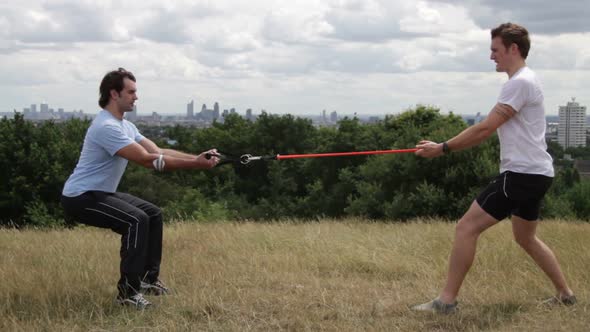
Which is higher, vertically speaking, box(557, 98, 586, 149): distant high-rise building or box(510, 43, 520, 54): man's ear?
box(510, 43, 520, 54): man's ear

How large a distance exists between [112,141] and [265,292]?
65.8 inches

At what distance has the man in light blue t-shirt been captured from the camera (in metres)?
5.60

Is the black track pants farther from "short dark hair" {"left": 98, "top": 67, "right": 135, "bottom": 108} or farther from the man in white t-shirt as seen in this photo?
the man in white t-shirt

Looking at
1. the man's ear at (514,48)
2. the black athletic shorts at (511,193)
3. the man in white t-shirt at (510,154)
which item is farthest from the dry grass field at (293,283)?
the man's ear at (514,48)

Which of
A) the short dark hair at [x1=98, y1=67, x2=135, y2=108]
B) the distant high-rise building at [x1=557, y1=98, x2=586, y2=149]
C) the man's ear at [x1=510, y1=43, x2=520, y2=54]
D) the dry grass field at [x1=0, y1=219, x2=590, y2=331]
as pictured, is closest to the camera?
the dry grass field at [x1=0, y1=219, x2=590, y2=331]

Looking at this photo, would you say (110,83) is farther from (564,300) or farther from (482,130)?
(564,300)

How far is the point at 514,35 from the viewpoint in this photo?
528cm

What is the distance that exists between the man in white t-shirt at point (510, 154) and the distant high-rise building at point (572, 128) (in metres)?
48.4

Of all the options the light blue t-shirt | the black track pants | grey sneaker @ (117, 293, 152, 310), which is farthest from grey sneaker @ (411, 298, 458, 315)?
the light blue t-shirt

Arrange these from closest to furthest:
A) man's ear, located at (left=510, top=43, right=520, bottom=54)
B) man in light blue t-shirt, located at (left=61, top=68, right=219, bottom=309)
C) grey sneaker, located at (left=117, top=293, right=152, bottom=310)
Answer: man's ear, located at (left=510, top=43, right=520, bottom=54) < grey sneaker, located at (left=117, top=293, right=152, bottom=310) < man in light blue t-shirt, located at (left=61, top=68, right=219, bottom=309)

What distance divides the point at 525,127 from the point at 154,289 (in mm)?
3071

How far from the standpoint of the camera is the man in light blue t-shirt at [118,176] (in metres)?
5.60

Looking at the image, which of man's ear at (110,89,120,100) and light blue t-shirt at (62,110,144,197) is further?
man's ear at (110,89,120,100)

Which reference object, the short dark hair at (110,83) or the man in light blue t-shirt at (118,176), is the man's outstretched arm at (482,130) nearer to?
the man in light blue t-shirt at (118,176)
